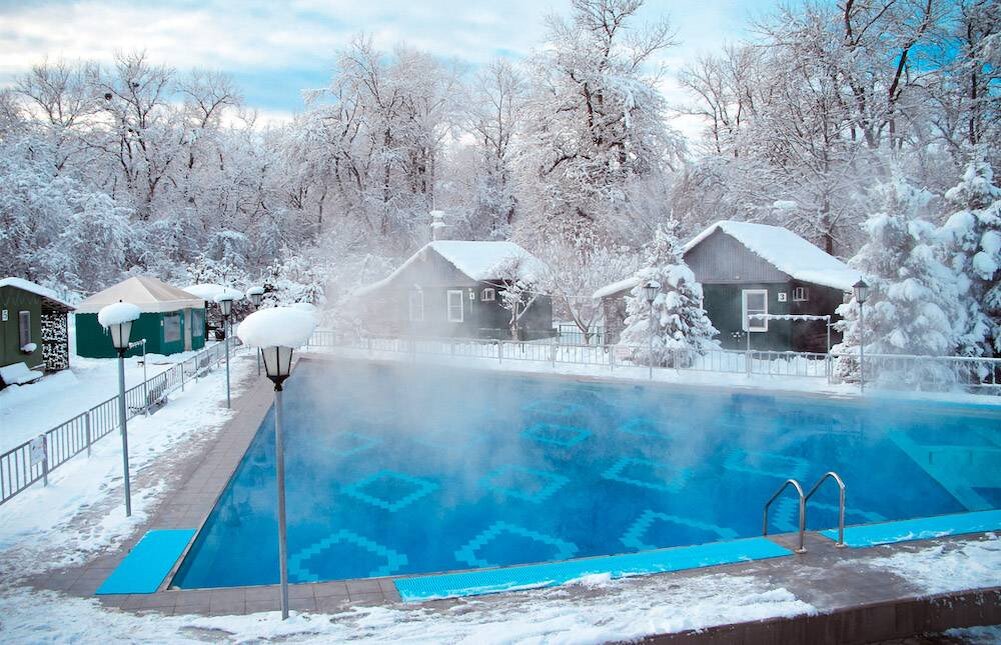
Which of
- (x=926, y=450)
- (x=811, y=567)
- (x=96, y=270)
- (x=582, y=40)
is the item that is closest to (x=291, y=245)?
(x=96, y=270)

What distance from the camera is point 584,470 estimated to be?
1262cm

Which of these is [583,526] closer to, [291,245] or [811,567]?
[811,567]

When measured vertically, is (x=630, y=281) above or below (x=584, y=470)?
above

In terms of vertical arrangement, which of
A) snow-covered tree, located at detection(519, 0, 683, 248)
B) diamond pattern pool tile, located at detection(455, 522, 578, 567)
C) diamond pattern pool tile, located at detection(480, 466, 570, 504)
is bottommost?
diamond pattern pool tile, located at detection(455, 522, 578, 567)

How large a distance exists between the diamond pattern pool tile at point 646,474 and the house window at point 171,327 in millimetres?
19664

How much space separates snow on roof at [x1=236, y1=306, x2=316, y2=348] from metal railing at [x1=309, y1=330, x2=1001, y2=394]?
15.2m

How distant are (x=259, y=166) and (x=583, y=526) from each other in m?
38.6

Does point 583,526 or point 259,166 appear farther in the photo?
point 259,166

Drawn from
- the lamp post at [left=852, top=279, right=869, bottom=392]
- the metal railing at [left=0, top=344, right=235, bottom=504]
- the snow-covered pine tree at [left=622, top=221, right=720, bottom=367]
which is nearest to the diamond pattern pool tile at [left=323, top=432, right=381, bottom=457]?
the metal railing at [left=0, top=344, right=235, bottom=504]

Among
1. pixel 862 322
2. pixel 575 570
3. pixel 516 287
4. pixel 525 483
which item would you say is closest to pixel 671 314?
pixel 862 322

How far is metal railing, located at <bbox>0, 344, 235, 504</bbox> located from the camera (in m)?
9.88

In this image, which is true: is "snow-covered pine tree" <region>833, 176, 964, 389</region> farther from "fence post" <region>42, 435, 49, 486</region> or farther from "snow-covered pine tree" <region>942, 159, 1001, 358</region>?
"fence post" <region>42, 435, 49, 486</region>

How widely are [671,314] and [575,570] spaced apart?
48.6ft

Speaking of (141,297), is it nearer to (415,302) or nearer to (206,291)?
(206,291)
